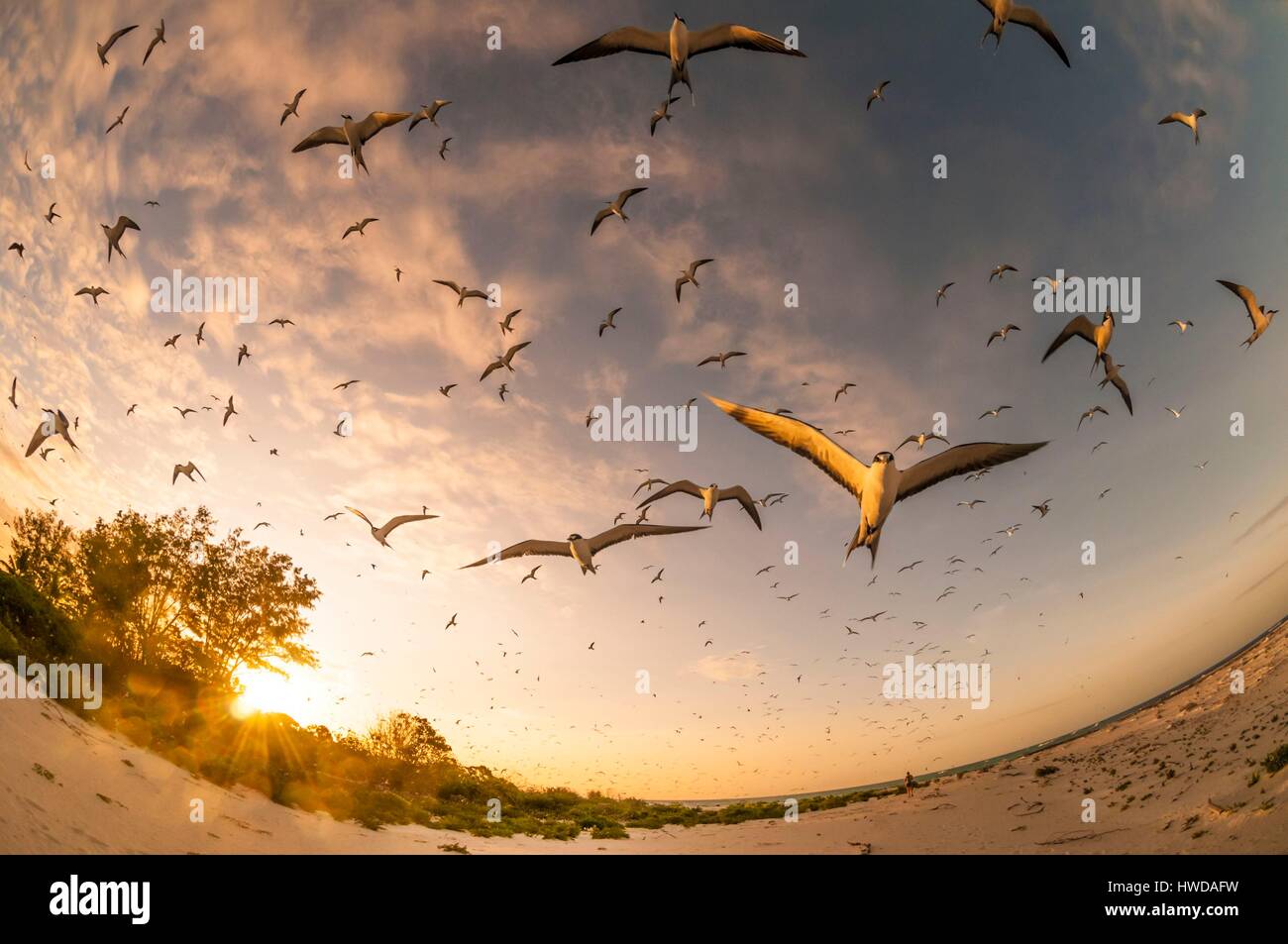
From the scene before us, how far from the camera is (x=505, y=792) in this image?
25125mm

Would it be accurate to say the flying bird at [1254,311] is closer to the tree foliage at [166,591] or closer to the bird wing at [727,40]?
the bird wing at [727,40]

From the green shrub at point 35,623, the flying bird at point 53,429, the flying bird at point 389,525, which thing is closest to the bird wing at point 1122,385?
the flying bird at point 389,525

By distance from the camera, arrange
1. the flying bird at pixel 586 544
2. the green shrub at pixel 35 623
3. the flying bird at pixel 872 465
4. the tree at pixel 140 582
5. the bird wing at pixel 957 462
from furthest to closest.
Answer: the tree at pixel 140 582
the green shrub at pixel 35 623
the flying bird at pixel 586 544
the flying bird at pixel 872 465
the bird wing at pixel 957 462

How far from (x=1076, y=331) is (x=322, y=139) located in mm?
19168

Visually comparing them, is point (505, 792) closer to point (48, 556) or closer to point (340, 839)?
point (340, 839)

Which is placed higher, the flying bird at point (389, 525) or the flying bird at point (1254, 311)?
the flying bird at point (1254, 311)

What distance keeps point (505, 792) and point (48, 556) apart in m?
21.3

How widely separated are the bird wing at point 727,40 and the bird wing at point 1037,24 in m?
4.94

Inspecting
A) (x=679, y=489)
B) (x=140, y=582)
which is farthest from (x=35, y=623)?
(x=679, y=489)

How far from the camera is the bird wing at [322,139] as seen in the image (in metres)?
12.7

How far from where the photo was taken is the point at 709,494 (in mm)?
12688

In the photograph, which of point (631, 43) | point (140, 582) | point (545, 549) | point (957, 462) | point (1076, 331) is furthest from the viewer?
point (140, 582)

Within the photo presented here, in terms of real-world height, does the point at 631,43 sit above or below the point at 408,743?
above

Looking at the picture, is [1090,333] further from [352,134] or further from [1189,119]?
[352,134]
